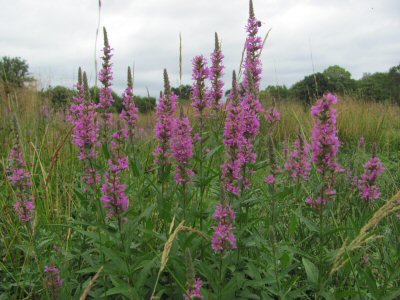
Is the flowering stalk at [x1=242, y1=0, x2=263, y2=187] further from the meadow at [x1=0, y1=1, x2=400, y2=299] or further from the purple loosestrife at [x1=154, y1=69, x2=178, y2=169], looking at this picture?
the purple loosestrife at [x1=154, y1=69, x2=178, y2=169]

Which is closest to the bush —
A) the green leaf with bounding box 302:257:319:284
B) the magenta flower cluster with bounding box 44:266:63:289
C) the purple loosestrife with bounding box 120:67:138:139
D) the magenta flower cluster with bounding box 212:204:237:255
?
the purple loosestrife with bounding box 120:67:138:139

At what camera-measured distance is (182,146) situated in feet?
8.28

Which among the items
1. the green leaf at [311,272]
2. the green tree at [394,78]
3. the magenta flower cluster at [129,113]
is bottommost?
the green leaf at [311,272]

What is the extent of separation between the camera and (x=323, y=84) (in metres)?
31.3

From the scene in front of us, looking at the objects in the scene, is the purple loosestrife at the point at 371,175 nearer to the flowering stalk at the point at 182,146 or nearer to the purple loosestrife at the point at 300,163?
the purple loosestrife at the point at 300,163

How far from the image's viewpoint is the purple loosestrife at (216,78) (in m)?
3.07

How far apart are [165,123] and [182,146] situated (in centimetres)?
21

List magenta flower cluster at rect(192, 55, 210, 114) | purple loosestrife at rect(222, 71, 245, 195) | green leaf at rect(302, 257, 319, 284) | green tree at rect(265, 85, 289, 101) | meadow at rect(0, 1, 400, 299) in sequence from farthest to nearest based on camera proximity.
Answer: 1. green tree at rect(265, 85, 289, 101)
2. magenta flower cluster at rect(192, 55, 210, 114)
3. purple loosestrife at rect(222, 71, 245, 195)
4. green leaf at rect(302, 257, 319, 284)
5. meadow at rect(0, 1, 400, 299)

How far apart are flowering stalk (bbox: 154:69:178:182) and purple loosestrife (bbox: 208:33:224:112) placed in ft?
1.51

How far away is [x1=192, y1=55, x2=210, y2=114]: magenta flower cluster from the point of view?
291cm

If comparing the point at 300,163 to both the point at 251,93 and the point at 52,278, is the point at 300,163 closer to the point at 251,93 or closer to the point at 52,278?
the point at 251,93

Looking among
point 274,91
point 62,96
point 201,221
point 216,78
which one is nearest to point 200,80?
point 216,78

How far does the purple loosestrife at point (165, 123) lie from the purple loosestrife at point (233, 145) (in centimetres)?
40

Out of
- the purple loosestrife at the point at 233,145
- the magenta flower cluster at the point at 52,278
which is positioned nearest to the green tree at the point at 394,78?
the purple loosestrife at the point at 233,145
